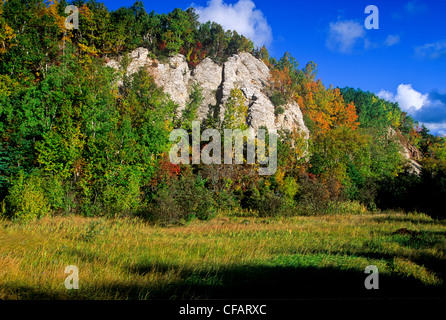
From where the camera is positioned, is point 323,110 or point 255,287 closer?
point 255,287

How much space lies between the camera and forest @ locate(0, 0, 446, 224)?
2094 cm

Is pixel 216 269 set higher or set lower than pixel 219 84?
lower

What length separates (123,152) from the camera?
2314 centimetres

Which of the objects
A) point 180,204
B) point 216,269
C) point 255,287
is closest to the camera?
point 255,287

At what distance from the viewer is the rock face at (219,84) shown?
48406 millimetres

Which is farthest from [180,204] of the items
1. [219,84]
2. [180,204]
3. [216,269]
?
[219,84]

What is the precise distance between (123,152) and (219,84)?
1426 inches

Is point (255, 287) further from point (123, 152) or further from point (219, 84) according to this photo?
point (219, 84)

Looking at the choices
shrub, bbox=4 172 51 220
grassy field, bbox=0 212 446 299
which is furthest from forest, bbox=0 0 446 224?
grassy field, bbox=0 212 446 299

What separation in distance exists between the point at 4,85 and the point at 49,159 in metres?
9.22

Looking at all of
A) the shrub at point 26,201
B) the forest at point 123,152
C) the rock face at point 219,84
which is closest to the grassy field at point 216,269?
the shrub at point 26,201

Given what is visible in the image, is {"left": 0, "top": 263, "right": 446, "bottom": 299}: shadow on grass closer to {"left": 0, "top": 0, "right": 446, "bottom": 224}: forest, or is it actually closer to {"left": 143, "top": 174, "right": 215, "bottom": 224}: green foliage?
{"left": 143, "top": 174, "right": 215, "bottom": 224}: green foliage

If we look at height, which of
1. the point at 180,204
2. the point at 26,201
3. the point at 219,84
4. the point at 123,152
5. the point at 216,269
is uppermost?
the point at 219,84

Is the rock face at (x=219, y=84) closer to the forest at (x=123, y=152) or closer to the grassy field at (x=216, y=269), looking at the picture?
the forest at (x=123, y=152)
